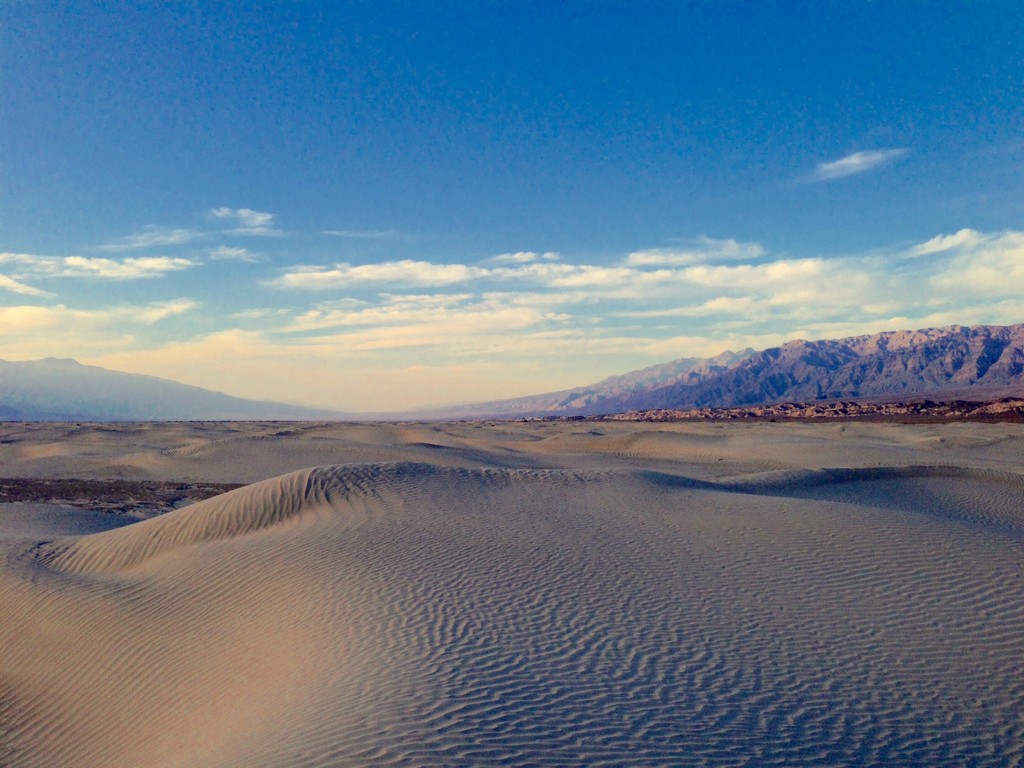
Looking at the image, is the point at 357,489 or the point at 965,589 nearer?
the point at 965,589

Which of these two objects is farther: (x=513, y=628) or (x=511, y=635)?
(x=513, y=628)

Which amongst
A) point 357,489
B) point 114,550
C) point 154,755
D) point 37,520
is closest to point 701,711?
point 154,755

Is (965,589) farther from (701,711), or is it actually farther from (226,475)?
(226,475)
